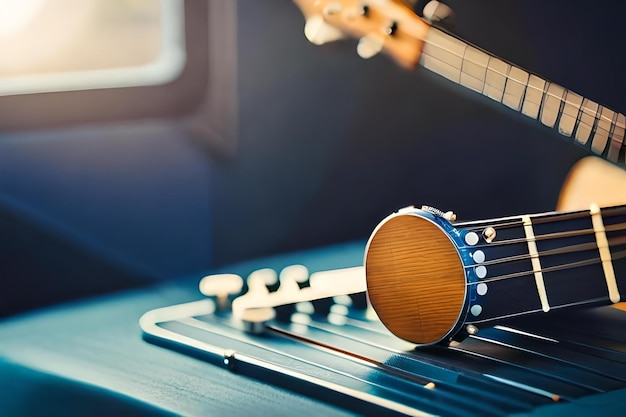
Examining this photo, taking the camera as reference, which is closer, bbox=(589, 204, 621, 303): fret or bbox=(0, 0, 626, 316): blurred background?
bbox=(589, 204, 621, 303): fret

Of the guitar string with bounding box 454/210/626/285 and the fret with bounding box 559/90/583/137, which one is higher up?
the fret with bounding box 559/90/583/137

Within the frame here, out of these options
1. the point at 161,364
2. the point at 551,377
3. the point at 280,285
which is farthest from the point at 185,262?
the point at 551,377

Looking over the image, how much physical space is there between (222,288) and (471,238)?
0.37m

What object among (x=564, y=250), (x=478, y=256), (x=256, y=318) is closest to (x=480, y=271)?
(x=478, y=256)

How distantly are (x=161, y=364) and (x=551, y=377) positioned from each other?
0.40 meters

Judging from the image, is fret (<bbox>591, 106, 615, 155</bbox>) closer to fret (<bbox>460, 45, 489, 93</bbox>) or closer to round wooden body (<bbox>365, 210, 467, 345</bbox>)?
fret (<bbox>460, 45, 489, 93</bbox>)

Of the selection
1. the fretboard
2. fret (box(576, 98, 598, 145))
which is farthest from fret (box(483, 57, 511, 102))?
fret (box(576, 98, 598, 145))

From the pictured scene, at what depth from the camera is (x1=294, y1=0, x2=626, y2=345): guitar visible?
0.87m

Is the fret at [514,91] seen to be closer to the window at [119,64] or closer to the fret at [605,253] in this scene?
the fret at [605,253]

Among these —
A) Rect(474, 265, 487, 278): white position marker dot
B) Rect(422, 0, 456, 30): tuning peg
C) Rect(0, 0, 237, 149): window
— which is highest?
Rect(422, 0, 456, 30): tuning peg

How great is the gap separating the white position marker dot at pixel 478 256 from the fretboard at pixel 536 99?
1.05 ft

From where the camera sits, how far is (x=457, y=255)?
0.86 metres

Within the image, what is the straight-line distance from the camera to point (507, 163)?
1478 millimetres

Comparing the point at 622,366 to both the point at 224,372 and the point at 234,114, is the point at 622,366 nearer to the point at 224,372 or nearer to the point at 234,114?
the point at 224,372
